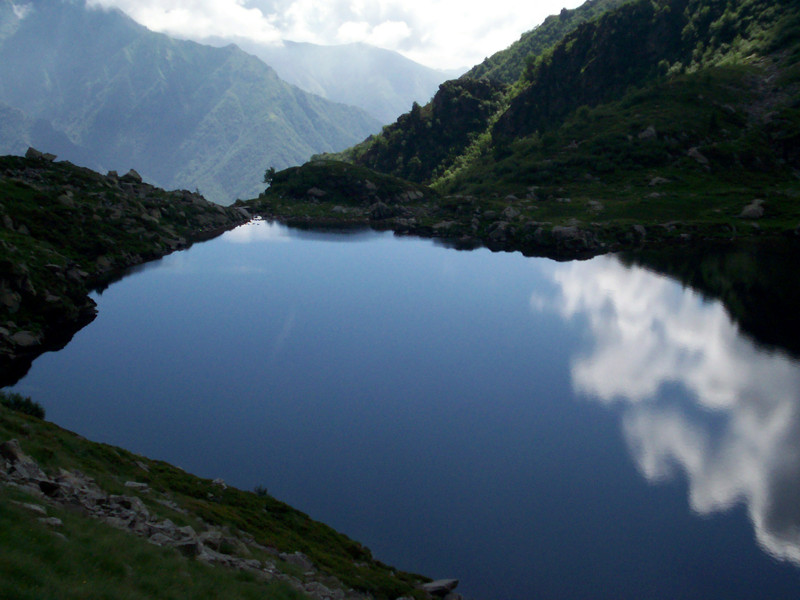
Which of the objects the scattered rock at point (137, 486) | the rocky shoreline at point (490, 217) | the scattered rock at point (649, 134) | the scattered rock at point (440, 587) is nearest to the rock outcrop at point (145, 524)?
the scattered rock at point (137, 486)

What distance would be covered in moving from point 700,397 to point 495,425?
19902 millimetres

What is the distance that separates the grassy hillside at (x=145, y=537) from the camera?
15.2m

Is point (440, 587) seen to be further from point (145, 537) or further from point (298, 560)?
point (145, 537)

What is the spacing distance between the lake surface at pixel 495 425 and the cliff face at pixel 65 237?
3.99 metres

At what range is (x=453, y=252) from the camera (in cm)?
12212

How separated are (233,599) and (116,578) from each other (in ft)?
12.1

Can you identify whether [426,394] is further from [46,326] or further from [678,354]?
[46,326]

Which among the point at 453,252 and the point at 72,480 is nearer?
the point at 72,480

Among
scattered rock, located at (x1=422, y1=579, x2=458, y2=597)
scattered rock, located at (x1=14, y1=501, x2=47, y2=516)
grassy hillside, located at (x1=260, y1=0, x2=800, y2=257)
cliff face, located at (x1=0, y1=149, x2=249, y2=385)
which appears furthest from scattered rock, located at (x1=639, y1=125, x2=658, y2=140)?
scattered rock, located at (x1=14, y1=501, x2=47, y2=516)

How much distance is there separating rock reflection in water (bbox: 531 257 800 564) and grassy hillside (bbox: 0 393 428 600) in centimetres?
2182

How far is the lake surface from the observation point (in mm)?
30812

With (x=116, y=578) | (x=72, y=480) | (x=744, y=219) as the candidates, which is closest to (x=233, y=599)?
(x=116, y=578)

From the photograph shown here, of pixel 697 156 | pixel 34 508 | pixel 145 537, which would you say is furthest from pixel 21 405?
pixel 697 156

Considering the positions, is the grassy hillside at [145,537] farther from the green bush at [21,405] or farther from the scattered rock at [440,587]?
the green bush at [21,405]
